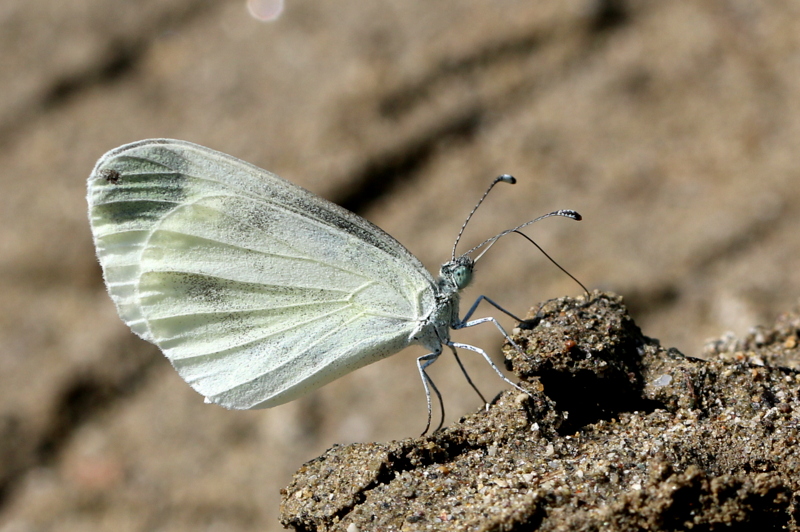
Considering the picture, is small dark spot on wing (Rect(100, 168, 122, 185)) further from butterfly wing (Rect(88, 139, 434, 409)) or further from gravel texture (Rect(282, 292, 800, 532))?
gravel texture (Rect(282, 292, 800, 532))

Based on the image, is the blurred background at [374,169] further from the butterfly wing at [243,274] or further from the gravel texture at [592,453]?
the gravel texture at [592,453]

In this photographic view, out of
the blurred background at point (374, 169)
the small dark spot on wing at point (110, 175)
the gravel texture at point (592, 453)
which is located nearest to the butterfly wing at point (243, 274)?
the small dark spot on wing at point (110, 175)

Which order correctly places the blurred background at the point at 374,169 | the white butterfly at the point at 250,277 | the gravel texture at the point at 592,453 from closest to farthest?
the gravel texture at the point at 592,453 → the white butterfly at the point at 250,277 → the blurred background at the point at 374,169

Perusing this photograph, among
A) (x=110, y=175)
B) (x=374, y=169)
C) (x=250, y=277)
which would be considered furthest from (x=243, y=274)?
(x=374, y=169)

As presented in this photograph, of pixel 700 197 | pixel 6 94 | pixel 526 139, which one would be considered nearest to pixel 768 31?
pixel 700 197

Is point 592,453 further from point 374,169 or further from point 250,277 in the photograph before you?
point 374,169

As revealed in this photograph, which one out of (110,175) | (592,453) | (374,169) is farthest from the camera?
(374,169)

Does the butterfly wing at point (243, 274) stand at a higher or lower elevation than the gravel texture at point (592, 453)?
higher

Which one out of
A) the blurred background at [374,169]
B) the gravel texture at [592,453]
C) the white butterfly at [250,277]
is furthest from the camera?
the blurred background at [374,169]
